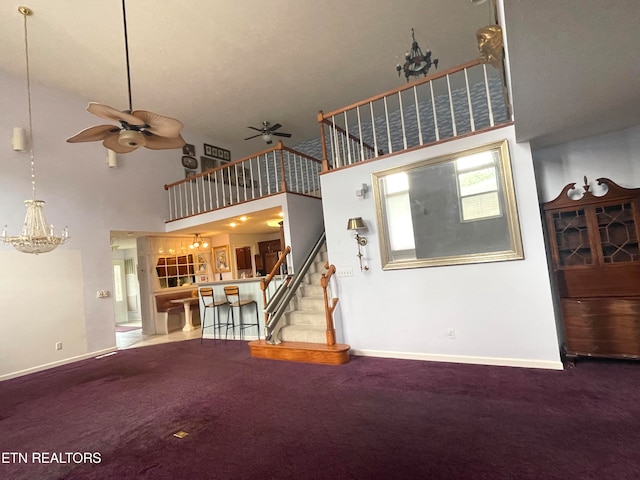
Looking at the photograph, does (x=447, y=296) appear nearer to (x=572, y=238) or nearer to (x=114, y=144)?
(x=572, y=238)

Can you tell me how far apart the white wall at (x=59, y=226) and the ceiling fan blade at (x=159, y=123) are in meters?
4.27

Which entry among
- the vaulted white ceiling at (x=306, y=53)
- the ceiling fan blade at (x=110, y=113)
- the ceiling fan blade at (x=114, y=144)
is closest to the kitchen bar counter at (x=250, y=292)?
the ceiling fan blade at (x=114, y=144)

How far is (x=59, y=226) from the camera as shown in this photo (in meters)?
6.06

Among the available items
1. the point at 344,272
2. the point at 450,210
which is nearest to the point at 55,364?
the point at 344,272

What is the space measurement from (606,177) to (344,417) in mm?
4151

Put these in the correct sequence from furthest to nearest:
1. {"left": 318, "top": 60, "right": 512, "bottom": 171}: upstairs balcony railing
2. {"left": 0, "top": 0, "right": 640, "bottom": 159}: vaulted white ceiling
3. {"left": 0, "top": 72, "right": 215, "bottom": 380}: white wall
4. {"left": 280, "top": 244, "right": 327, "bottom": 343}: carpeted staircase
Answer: {"left": 318, "top": 60, "right": 512, "bottom": 171}: upstairs balcony railing < {"left": 0, "top": 72, "right": 215, "bottom": 380}: white wall < {"left": 280, "top": 244, "right": 327, "bottom": 343}: carpeted staircase < {"left": 0, "top": 0, "right": 640, "bottom": 159}: vaulted white ceiling

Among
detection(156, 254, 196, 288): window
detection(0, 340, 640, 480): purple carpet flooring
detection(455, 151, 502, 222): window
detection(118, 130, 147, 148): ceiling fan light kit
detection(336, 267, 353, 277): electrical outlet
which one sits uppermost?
detection(118, 130, 147, 148): ceiling fan light kit

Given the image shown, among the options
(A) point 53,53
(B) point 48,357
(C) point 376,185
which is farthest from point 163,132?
(B) point 48,357

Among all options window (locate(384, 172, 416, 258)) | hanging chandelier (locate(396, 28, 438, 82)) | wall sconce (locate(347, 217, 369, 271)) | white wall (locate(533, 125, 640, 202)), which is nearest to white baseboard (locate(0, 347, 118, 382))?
wall sconce (locate(347, 217, 369, 271))

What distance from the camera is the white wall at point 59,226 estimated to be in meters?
5.41

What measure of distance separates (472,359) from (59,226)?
724 centimetres

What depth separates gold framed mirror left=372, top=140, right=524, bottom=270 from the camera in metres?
3.78

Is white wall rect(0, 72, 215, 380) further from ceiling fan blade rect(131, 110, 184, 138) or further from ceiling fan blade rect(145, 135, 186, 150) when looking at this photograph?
ceiling fan blade rect(131, 110, 184, 138)

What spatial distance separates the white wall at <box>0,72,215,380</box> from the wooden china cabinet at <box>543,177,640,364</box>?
25.3 feet
